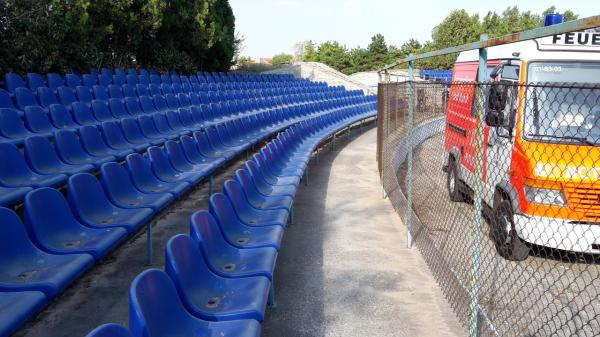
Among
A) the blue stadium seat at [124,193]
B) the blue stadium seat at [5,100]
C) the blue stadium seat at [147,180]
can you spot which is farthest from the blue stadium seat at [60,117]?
the blue stadium seat at [124,193]

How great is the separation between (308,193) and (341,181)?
3.38ft

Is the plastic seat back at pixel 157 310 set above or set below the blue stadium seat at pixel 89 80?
below

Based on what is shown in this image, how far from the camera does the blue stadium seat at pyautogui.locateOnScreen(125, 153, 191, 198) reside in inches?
180

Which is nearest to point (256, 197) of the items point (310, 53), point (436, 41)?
point (436, 41)

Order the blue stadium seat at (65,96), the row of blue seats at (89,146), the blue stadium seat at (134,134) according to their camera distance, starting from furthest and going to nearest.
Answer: the blue stadium seat at (65,96) → the blue stadium seat at (134,134) → the row of blue seats at (89,146)

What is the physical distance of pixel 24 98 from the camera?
6781 millimetres

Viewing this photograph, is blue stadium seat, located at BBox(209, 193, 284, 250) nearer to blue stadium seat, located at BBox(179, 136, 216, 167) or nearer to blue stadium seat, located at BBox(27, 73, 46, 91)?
blue stadium seat, located at BBox(179, 136, 216, 167)

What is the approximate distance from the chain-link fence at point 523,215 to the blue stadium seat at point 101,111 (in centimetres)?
428

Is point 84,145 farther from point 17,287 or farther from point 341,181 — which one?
point 341,181

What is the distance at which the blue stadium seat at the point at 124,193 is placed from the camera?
4039mm

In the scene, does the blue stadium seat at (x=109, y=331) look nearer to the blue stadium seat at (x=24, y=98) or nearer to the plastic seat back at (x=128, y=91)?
the blue stadium seat at (x=24, y=98)

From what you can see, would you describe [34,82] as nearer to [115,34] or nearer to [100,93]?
[100,93]

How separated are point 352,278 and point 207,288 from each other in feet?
5.40

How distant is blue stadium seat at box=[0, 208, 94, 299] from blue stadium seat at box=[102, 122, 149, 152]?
2.96m
